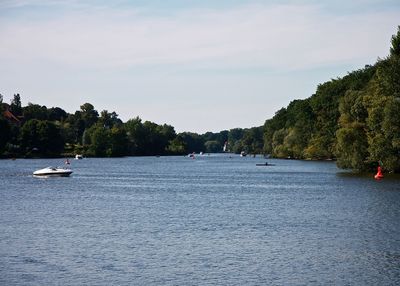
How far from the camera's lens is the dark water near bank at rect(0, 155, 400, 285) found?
31984 mm

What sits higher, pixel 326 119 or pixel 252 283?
pixel 326 119

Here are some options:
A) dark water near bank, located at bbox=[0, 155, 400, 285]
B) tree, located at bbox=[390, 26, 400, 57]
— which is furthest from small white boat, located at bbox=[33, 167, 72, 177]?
tree, located at bbox=[390, 26, 400, 57]

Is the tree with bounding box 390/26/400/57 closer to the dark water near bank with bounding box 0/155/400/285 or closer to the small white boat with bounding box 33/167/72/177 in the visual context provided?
the dark water near bank with bounding box 0/155/400/285

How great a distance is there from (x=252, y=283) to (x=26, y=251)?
523 inches

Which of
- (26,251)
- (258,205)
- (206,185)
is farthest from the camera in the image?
(206,185)

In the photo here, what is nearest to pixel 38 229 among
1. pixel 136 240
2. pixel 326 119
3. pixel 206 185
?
pixel 136 240

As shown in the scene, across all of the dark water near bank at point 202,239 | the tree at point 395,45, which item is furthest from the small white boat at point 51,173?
the tree at point 395,45

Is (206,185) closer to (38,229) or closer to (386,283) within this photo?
(38,229)

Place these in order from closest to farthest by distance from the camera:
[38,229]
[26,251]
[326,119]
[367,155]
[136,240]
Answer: [26,251] < [136,240] < [38,229] < [367,155] < [326,119]

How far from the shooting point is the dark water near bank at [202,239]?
3198 centimetres

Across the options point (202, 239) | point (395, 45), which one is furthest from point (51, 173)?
point (202, 239)

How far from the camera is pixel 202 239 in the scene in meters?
41.9

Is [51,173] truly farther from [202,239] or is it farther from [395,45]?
[202,239]

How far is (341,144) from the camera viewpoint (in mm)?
105000
